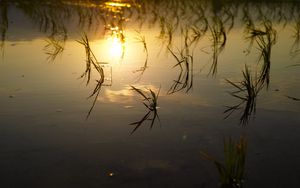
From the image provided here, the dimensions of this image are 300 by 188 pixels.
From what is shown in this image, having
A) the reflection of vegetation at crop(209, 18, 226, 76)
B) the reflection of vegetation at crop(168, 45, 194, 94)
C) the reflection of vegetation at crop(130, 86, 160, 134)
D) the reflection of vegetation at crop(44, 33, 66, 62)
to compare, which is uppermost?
the reflection of vegetation at crop(209, 18, 226, 76)

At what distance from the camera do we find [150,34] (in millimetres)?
7414

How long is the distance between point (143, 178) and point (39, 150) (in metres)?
0.75

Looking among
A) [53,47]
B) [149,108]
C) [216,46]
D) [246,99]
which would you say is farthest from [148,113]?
[53,47]

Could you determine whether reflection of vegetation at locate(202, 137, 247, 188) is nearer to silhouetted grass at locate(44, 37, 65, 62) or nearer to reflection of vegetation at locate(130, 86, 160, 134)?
reflection of vegetation at locate(130, 86, 160, 134)

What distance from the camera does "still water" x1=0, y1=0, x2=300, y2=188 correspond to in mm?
2477

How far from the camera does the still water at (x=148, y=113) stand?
8.13ft

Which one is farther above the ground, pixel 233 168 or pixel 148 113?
pixel 233 168

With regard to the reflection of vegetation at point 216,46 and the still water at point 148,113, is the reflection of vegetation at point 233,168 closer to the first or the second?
the still water at point 148,113

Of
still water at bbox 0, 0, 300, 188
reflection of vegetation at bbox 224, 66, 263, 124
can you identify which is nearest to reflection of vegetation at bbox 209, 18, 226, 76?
still water at bbox 0, 0, 300, 188

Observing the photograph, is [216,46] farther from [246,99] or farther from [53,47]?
[246,99]

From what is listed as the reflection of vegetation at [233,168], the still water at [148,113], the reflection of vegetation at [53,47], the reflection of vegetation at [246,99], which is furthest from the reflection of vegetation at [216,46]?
the reflection of vegetation at [233,168]

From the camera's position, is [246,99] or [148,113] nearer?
[148,113]

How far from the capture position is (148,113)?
11.3 feet

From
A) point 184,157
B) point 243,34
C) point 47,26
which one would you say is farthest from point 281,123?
point 47,26
